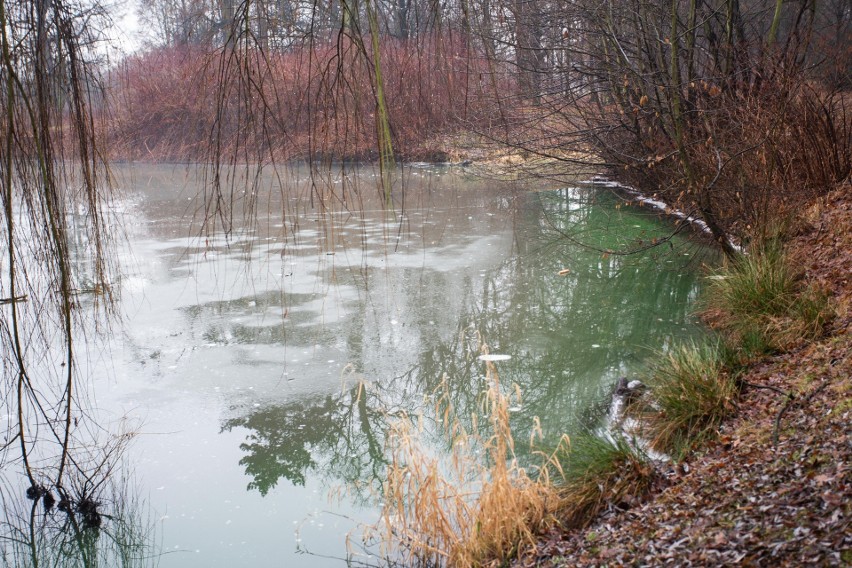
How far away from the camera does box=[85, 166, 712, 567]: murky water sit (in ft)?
13.7

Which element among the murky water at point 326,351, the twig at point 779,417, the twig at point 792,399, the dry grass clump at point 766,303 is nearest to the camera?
the twig at point 779,417

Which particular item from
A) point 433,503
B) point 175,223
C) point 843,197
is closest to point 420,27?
point 433,503

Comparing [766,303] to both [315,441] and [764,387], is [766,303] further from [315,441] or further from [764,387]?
[315,441]

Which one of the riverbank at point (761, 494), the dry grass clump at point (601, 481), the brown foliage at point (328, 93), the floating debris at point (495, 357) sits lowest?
the floating debris at point (495, 357)

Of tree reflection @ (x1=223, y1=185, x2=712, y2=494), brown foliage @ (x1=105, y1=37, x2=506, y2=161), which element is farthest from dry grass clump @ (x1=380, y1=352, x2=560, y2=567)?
brown foliage @ (x1=105, y1=37, x2=506, y2=161)

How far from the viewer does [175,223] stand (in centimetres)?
1309

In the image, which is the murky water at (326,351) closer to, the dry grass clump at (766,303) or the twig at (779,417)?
the dry grass clump at (766,303)

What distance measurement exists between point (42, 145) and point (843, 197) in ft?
21.5

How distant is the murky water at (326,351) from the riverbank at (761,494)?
1252 mm

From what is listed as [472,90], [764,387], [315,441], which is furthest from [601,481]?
[472,90]

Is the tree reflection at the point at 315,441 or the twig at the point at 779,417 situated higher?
the twig at the point at 779,417

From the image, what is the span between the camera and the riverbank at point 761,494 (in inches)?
96.7

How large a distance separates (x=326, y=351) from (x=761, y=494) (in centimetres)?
411

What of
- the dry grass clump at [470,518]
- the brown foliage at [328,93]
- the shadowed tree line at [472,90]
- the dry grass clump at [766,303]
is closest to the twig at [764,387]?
the dry grass clump at [766,303]
